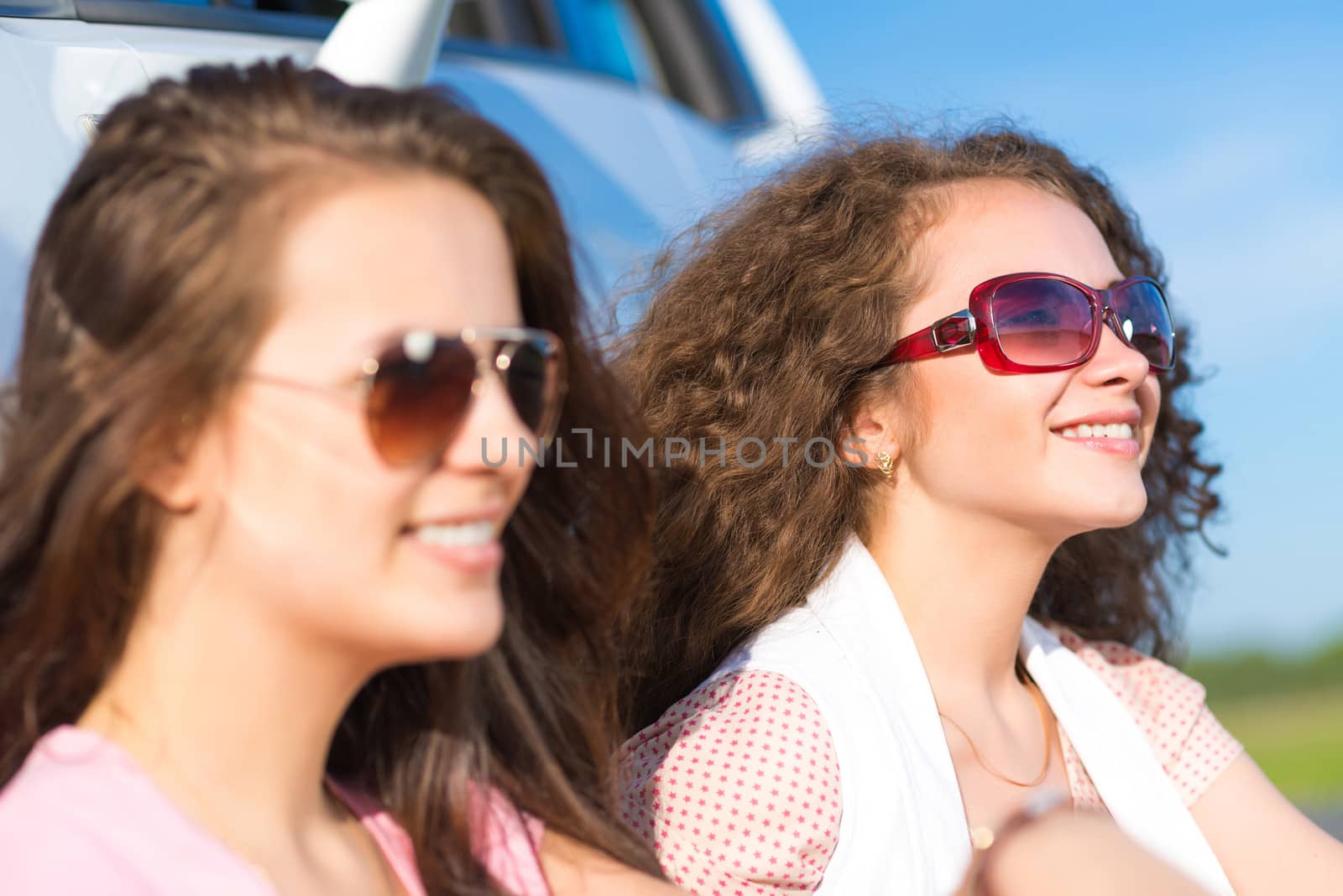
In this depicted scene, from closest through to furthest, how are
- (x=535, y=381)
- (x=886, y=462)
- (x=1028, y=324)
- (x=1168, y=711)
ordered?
(x=535, y=381) → (x=1028, y=324) → (x=886, y=462) → (x=1168, y=711)

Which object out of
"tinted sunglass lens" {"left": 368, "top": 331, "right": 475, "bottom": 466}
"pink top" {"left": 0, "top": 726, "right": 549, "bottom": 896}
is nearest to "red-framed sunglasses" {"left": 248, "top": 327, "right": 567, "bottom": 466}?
"tinted sunglass lens" {"left": 368, "top": 331, "right": 475, "bottom": 466}

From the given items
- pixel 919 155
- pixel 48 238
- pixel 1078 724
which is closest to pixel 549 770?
pixel 48 238

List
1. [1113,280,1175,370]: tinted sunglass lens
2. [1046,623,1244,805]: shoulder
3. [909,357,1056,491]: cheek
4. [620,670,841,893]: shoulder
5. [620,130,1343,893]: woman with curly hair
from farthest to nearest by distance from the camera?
[1046,623,1244,805]: shoulder < [1113,280,1175,370]: tinted sunglass lens < [909,357,1056,491]: cheek < [620,130,1343,893]: woman with curly hair < [620,670,841,893]: shoulder

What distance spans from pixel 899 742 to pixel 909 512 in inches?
16.9

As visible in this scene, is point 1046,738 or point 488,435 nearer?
point 488,435

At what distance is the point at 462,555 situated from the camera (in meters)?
1.22

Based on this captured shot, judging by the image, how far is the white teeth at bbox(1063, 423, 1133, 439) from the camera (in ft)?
6.85

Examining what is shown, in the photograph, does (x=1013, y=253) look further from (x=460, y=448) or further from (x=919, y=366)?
(x=460, y=448)

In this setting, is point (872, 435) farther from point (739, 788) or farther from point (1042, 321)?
point (739, 788)

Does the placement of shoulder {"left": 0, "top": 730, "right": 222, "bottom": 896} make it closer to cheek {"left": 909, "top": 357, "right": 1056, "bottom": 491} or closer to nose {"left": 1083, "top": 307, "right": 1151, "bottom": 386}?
cheek {"left": 909, "top": 357, "right": 1056, "bottom": 491}

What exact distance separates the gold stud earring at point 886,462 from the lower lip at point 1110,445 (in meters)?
0.27

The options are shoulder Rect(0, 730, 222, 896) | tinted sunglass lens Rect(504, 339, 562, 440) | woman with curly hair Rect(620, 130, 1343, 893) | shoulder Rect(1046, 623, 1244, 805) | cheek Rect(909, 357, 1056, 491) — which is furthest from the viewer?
shoulder Rect(1046, 623, 1244, 805)

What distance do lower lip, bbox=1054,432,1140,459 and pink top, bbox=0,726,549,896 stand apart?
54.1 inches

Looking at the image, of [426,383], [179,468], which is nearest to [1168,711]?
[426,383]
